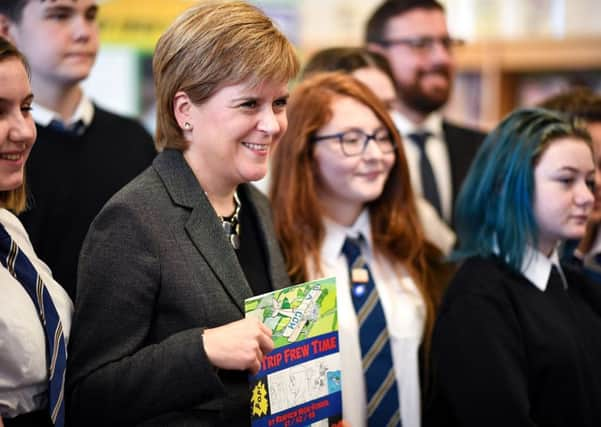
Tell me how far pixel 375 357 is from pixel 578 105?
1.20m

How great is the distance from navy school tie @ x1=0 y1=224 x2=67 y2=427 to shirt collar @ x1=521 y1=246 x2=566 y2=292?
4.07 feet

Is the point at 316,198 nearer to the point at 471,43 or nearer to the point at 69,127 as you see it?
the point at 69,127

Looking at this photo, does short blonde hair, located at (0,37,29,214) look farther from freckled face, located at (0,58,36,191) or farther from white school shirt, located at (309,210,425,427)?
white school shirt, located at (309,210,425,427)

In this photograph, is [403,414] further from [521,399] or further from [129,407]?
[129,407]

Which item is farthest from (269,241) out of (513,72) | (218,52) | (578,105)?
(513,72)

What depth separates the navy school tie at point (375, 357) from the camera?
2197 mm

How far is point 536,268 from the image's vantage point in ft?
7.26

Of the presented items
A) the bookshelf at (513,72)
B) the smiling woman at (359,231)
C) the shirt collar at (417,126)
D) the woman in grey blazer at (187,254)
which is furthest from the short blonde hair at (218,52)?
the bookshelf at (513,72)

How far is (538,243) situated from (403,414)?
1.97ft

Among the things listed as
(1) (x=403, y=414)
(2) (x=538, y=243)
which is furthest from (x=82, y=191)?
(2) (x=538, y=243)

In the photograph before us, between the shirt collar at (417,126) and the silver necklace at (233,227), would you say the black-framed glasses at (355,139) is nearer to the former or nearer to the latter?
the silver necklace at (233,227)

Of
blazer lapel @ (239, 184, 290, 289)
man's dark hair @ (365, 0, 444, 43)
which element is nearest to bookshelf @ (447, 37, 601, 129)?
man's dark hair @ (365, 0, 444, 43)

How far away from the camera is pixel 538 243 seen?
7.32ft

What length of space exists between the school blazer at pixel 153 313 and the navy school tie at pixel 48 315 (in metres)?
0.05
